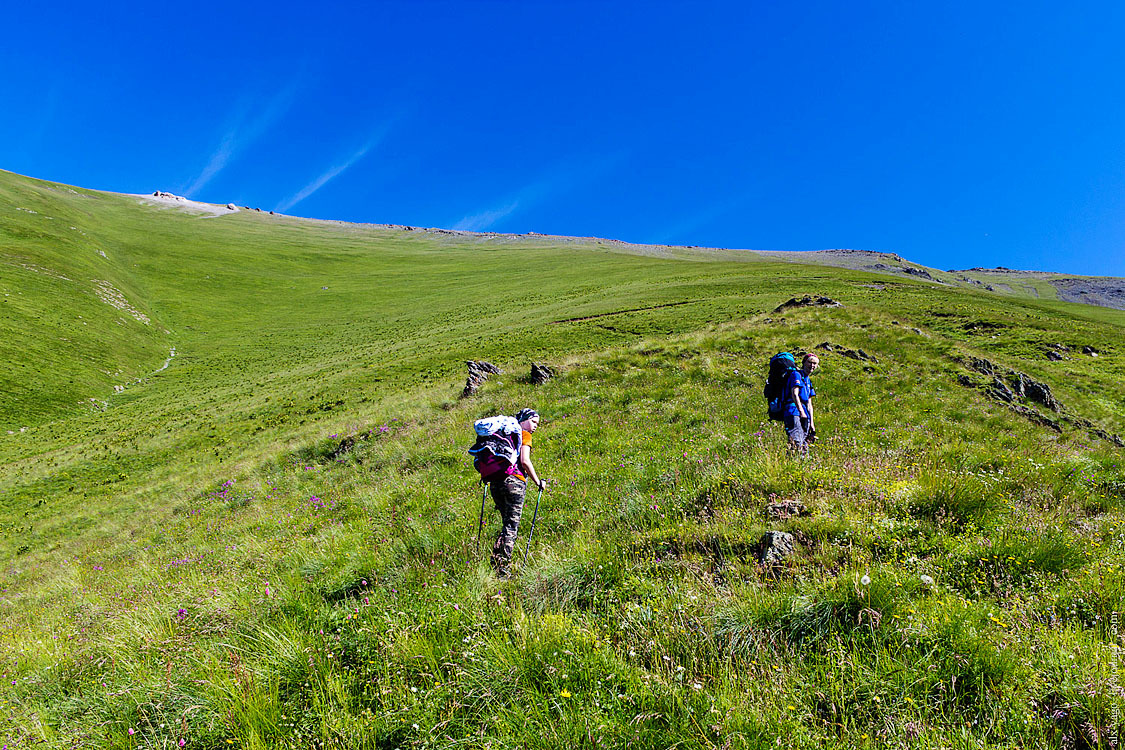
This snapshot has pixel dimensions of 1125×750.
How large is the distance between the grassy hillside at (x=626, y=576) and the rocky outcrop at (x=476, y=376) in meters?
0.82

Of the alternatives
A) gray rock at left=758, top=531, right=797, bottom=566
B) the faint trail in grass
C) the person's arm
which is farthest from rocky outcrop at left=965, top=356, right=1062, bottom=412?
the faint trail in grass

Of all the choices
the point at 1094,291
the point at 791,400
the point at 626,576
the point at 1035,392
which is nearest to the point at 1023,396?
the point at 1035,392

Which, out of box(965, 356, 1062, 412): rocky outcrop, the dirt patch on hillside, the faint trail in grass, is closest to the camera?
box(965, 356, 1062, 412): rocky outcrop

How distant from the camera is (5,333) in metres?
37.1

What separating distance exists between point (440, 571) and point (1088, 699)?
5.19 meters

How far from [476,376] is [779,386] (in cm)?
1445

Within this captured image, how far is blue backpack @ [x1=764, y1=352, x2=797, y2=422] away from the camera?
9.04 m

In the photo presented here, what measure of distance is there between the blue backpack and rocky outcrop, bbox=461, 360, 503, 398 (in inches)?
519

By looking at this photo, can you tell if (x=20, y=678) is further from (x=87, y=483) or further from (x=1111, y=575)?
(x=87, y=483)

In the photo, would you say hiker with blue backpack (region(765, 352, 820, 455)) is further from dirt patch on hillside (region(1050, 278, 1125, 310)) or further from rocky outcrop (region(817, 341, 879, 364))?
dirt patch on hillside (region(1050, 278, 1125, 310))

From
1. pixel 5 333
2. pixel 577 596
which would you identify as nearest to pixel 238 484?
pixel 577 596

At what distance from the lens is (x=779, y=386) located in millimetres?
9109

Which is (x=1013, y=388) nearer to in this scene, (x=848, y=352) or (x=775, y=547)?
(x=848, y=352)

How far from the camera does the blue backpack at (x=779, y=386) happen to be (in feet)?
29.7
